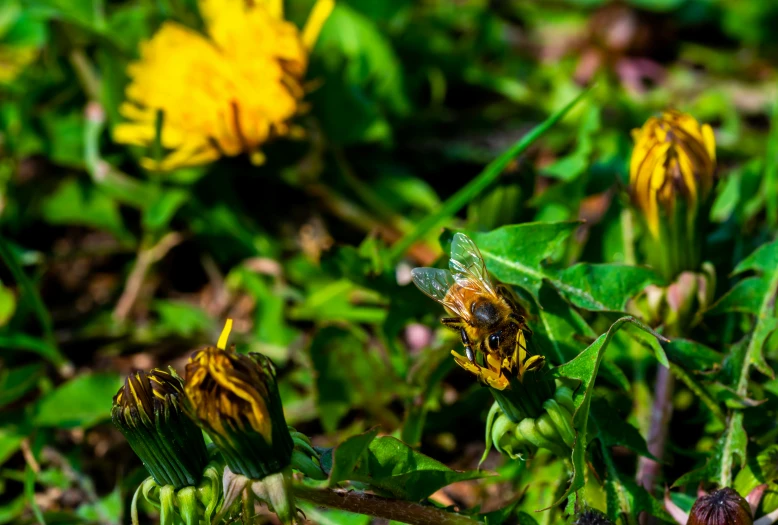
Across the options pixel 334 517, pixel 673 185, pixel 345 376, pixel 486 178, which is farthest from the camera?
pixel 345 376

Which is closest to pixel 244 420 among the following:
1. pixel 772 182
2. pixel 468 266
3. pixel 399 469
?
pixel 399 469

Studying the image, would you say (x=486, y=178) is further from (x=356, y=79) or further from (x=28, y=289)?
(x=28, y=289)

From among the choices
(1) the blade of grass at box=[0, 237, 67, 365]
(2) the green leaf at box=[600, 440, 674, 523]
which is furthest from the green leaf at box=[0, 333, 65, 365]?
(2) the green leaf at box=[600, 440, 674, 523]

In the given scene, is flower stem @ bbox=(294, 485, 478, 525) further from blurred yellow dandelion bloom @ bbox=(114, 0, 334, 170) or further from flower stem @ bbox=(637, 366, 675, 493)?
blurred yellow dandelion bloom @ bbox=(114, 0, 334, 170)

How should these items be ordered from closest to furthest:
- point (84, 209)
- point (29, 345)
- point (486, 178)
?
point (486, 178) → point (29, 345) → point (84, 209)

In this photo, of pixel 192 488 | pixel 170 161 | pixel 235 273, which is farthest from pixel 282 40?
pixel 192 488
